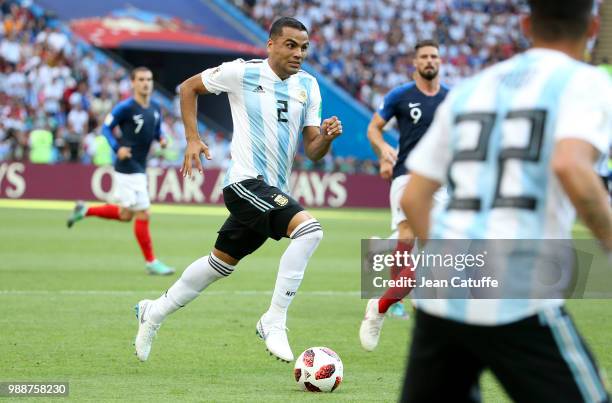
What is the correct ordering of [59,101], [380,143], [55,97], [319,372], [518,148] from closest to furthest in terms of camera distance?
1. [518,148]
2. [319,372]
3. [380,143]
4. [55,97]
5. [59,101]

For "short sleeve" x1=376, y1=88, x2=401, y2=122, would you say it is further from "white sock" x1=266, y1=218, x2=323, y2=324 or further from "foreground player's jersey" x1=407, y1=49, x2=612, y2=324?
"foreground player's jersey" x1=407, y1=49, x2=612, y2=324

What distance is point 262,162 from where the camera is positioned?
8.02m

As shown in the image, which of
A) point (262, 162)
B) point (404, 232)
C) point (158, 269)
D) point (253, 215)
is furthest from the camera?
point (158, 269)

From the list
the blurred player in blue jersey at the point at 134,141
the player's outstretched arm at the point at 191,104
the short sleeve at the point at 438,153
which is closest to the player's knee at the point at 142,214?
the blurred player in blue jersey at the point at 134,141

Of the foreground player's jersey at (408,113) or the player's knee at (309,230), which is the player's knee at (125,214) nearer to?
the foreground player's jersey at (408,113)

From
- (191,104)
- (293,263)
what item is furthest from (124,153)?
(293,263)

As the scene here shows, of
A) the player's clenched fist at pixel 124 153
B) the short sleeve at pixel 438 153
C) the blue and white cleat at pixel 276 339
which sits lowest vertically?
the player's clenched fist at pixel 124 153

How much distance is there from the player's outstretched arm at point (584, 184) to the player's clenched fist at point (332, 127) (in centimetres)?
413

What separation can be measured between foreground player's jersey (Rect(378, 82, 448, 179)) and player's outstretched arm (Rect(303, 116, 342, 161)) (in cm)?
220

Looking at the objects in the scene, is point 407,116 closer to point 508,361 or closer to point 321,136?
point 321,136

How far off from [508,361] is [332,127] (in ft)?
14.0

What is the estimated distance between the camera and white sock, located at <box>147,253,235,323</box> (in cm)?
798

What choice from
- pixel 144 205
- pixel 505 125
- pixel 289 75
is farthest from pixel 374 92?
pixel 505 125

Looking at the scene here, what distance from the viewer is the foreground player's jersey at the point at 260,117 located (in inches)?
316
